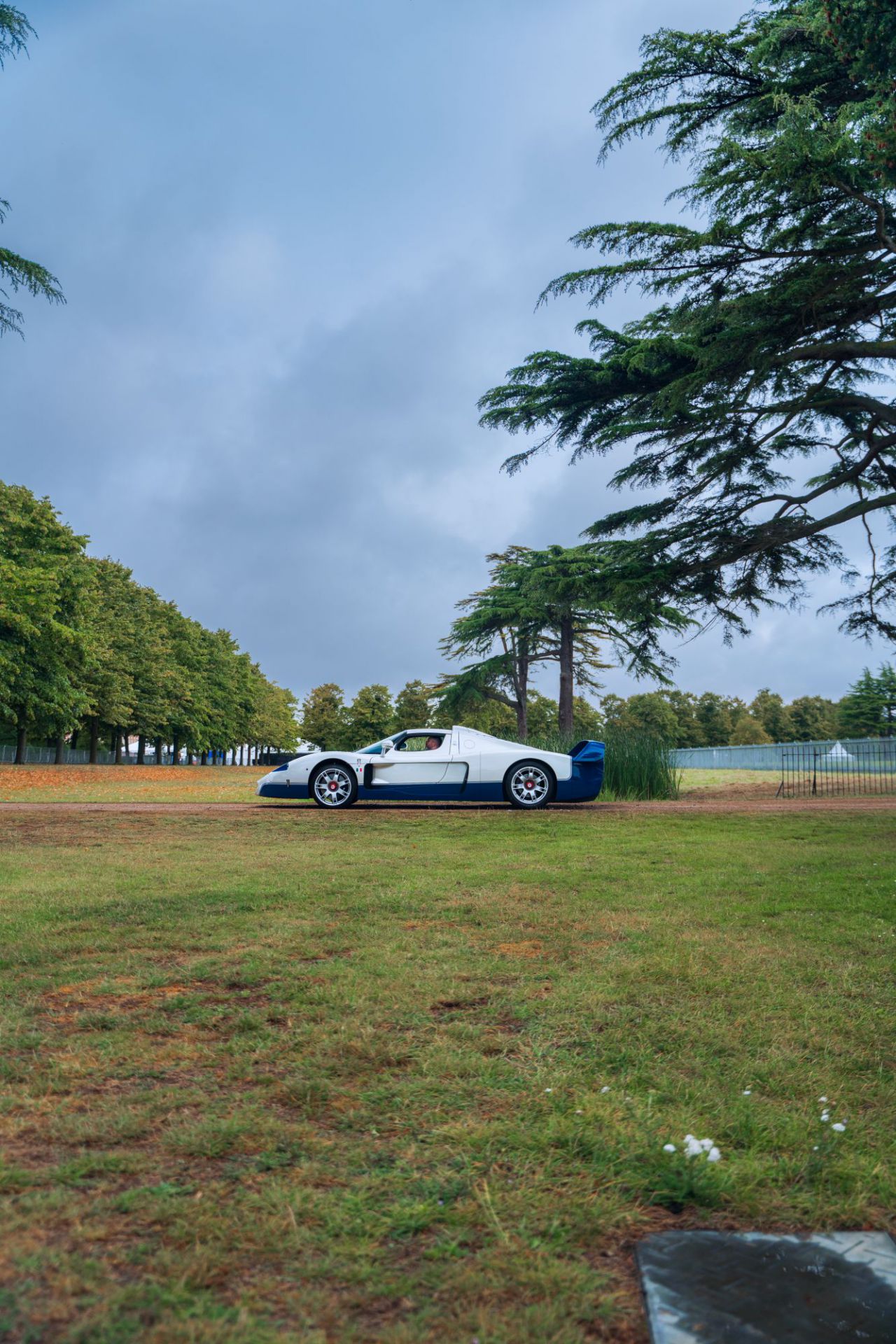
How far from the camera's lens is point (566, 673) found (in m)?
33.0

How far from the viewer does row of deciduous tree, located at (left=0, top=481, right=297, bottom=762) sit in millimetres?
37656

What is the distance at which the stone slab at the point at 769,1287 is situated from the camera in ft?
5.92

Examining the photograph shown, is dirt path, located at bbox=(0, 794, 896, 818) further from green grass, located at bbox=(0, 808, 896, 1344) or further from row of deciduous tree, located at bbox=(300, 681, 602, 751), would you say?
row of deciduous tree, located at bbox=(300, 681, 602, 751)

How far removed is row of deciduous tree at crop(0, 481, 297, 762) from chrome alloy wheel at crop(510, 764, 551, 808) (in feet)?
86.4

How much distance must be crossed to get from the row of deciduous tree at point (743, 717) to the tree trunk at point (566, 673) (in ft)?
156

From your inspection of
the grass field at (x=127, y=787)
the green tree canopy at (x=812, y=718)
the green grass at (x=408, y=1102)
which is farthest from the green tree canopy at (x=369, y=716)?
the green grass at (x=408, y=1102)

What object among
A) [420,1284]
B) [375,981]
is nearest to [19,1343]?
[420,1284]

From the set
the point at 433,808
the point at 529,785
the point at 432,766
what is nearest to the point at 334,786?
the point at 432,766

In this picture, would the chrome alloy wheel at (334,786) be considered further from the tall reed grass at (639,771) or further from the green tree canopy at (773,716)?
the green tree canopy at (773,716)

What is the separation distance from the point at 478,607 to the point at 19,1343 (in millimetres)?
33676

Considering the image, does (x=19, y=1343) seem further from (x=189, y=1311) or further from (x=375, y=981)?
(x=375, y=981)

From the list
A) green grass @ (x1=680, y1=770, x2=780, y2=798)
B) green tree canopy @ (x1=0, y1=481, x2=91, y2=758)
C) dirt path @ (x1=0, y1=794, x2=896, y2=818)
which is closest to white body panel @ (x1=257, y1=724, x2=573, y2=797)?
dirt path @ (x1=0, y1=794, x2=896, y2=818)

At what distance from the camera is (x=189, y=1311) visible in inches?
71.3

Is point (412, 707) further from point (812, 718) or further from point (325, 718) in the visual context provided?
point (812, 718)
